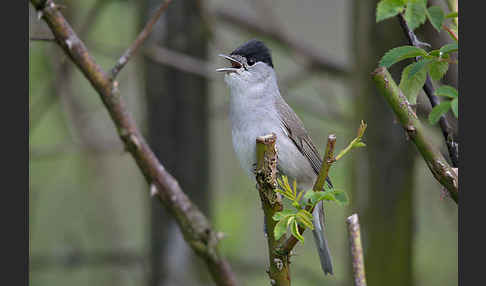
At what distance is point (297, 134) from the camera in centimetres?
366

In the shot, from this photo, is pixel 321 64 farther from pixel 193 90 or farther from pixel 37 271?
pixel 37 271

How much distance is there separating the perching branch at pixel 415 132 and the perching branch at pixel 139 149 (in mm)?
1540

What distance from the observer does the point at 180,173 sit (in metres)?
4.95

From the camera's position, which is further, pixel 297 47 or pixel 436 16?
pixel 297 47

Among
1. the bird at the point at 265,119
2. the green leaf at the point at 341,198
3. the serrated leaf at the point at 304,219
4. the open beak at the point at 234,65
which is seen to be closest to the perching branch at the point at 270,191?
the serrated leaf at the point at 304,219

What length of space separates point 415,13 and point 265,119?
1.61 metres

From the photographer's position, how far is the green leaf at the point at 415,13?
76.2 inches

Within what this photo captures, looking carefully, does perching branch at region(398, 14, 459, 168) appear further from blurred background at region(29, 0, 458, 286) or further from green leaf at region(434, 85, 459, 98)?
blurred background at region(29, 0, 458, 286)

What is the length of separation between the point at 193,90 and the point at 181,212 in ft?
6.92

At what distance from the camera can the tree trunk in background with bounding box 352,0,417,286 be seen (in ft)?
12.9

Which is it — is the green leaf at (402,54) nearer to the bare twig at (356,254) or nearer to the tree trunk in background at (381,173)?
the bare twig at (356,254)

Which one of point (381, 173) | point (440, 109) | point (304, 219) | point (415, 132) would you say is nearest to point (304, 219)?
point (304, 219)

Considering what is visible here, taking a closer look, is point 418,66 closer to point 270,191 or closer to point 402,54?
point 402,54

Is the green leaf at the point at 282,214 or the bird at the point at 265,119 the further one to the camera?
the bird at the point at 265,119
